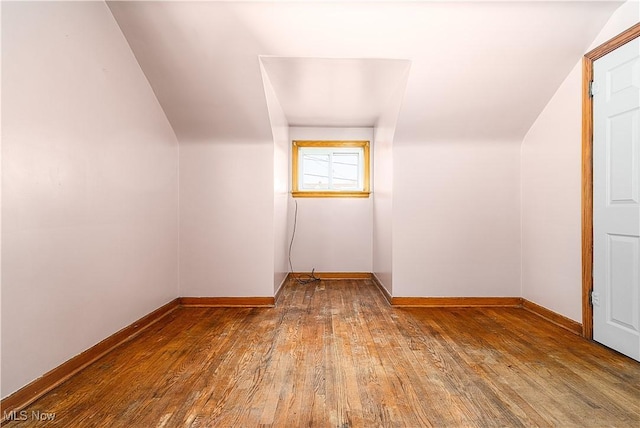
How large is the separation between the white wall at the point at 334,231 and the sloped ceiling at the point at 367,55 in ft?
5.06

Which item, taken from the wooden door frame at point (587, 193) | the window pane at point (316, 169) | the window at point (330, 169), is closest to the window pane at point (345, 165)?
the window at point (330, 169)

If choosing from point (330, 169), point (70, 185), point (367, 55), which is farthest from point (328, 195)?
point (70, 185)

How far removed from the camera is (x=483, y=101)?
10.3 feet

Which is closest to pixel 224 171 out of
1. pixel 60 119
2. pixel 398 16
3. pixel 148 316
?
pixel 148 316

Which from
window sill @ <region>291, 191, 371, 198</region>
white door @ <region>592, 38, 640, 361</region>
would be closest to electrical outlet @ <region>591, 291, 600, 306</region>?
white door @ <region>592, 38, 640, 361</region>

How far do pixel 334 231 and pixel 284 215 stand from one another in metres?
0.80

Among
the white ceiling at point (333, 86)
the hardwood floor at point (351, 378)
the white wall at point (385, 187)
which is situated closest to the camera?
the hardwood floor at point (351, 378)

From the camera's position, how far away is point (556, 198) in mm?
2986

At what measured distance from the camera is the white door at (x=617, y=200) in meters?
2.22

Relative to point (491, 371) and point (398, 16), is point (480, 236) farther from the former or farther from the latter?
point (398, 16)

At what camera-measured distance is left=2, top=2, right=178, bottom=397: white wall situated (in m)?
1.62

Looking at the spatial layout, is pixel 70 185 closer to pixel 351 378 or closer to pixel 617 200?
pixel 351 378

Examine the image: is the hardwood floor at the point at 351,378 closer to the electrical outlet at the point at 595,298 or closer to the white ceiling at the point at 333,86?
the electrical outlet at the point at 595,298

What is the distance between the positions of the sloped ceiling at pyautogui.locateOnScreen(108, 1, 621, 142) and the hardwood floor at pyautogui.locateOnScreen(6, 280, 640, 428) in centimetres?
168
